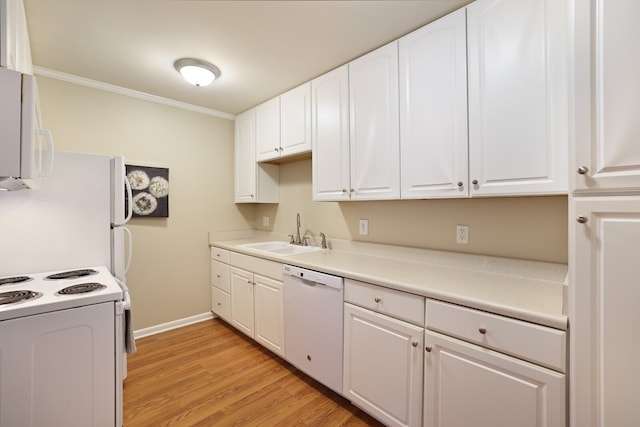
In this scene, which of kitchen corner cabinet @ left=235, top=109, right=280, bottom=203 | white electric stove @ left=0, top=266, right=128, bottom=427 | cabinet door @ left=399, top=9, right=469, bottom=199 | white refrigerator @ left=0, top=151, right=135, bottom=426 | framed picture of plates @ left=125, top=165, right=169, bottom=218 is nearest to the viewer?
white electric stove @ left=0, top=266, right=128, bottom=427

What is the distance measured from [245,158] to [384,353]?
2.46 metres

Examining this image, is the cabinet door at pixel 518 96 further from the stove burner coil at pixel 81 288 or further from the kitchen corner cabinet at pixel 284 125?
the stove burner coil at pixel 81 288

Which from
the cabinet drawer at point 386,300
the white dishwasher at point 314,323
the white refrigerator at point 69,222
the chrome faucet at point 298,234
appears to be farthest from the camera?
the chrome faucet at point 298,234

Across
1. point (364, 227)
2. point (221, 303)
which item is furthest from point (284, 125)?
point (221, 303)

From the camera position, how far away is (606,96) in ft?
2.92

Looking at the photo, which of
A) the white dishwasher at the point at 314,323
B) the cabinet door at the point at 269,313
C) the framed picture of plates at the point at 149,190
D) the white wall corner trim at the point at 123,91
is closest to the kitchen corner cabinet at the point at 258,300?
the cabinet door at the point at 269,313

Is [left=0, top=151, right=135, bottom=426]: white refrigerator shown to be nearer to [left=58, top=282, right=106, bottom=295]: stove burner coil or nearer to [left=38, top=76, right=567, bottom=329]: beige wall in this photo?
[left=58, top=282, right=106, bottom=295]: stove burner coil

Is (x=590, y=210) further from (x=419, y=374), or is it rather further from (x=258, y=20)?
(x=258, y=20)

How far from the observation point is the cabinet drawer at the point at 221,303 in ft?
9.64

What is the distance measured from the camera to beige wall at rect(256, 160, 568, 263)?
60.4 inches

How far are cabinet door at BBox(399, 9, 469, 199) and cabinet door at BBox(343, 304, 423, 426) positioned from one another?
0.78m

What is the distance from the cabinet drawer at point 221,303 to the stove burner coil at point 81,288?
155 centimetres

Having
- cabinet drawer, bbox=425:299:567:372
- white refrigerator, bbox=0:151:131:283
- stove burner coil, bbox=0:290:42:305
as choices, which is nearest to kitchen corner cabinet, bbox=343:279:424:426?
cabinet drawer, bbox=425:299:567:372

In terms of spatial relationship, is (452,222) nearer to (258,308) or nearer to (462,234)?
(462,234)
